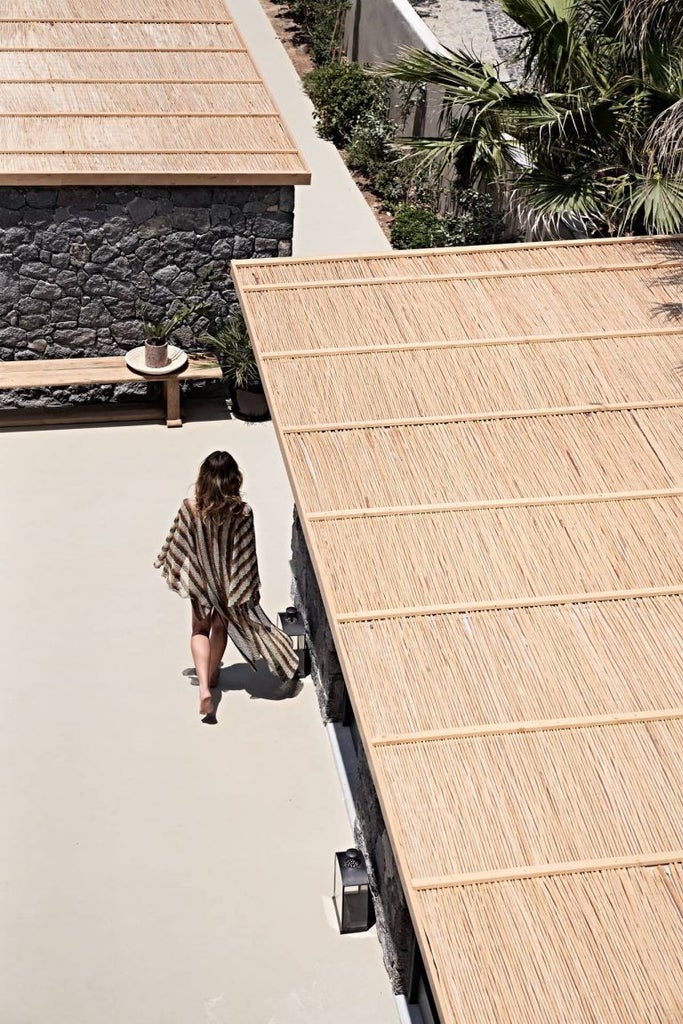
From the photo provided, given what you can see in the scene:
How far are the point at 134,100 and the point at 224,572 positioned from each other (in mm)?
6055

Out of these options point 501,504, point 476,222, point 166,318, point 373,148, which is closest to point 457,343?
point 501,504

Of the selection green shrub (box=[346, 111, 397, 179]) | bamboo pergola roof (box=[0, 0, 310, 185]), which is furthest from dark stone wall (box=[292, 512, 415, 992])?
green shrub (box=[346, 111, 397, 179])

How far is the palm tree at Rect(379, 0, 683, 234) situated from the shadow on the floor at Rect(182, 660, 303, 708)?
429 cm

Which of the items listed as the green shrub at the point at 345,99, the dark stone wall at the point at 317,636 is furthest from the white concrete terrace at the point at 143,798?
the green shrub at the point at 345,99

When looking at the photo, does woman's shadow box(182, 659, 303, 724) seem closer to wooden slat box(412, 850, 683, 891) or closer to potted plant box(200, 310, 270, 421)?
potted plant box(200, 310, 270, 421)

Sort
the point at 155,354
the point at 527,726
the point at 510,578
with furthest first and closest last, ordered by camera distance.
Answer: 1. the point at 155,354
2. the point at 510,578
3. the point at 527,726

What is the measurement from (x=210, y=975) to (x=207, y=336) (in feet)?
21.3

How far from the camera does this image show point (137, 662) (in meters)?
9.02

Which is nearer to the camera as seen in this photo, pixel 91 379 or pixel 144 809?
pixel 144 809

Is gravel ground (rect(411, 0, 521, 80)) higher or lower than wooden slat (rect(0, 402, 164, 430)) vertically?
higher

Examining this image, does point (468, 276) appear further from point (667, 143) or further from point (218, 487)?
point (218, 487)

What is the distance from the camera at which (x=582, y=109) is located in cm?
1023

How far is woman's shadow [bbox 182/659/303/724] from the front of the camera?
883 centimetres

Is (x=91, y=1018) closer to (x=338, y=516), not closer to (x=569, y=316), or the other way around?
(x=338, y=516)
